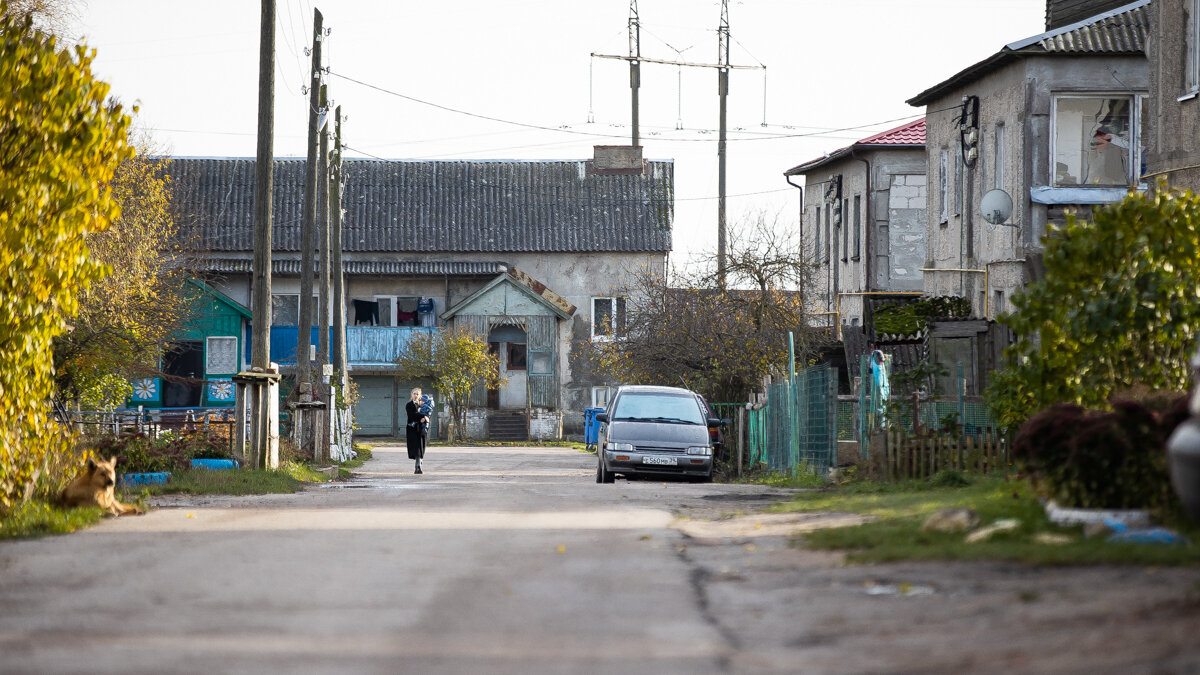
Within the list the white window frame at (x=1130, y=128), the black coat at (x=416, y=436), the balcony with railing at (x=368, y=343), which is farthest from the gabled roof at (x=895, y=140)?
the balcony with railing at (x=368, y=343)

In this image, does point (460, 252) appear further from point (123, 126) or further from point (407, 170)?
point (123, 126)

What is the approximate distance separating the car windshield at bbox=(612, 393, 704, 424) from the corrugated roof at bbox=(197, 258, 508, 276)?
34.4 meters

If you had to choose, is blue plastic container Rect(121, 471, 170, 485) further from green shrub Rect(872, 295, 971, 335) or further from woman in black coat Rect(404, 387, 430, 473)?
green shrub Rect(872, 295, 971, 335)

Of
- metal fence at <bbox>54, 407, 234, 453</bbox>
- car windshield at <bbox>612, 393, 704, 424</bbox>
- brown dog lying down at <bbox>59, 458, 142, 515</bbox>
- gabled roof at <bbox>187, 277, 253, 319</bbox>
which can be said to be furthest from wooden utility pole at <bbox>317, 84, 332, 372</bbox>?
gabled roof at <bbox>187, 277, 253, 319</bbox>

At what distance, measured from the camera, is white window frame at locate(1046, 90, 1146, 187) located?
26.6m

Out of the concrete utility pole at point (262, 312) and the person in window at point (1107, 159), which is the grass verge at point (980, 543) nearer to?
the concrete utility pole at point (262, 312)

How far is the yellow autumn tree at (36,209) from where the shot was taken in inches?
502

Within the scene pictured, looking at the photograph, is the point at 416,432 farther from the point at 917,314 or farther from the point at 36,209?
the point at 36,209

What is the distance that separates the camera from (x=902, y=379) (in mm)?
20484

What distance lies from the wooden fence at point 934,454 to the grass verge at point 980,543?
2.42 metres

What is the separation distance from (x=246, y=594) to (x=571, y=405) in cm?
5109

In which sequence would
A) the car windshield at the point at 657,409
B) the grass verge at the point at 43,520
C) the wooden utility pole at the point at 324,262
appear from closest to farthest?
the grass verge at the point at 43,520 < the car windshield at the point at 657,409 < the wooden utility pole at the point at 324,262

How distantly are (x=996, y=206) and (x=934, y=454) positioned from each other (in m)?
9.06

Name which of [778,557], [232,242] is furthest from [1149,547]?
[232,242]
